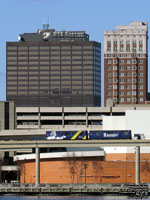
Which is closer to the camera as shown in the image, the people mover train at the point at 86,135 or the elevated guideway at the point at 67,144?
the elevated guideway at the point at 67,144

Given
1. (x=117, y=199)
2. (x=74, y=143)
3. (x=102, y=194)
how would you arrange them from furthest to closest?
1. (x=74, y=143)
2. (x=102, y=194)
3. (x=117, y=199)

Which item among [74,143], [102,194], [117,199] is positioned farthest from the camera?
[74,143]

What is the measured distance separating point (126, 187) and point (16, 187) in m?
21.2

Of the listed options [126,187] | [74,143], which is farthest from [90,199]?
[74,143]

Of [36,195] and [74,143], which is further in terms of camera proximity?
[74,143]

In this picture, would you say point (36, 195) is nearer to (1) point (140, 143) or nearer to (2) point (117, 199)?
(2) point (117, 199)

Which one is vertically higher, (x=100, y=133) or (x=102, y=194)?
(x=100, y=133)

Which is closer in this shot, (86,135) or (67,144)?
(67,144)

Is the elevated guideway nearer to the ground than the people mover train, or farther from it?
nearer to the ground

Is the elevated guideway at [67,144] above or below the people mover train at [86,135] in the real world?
below

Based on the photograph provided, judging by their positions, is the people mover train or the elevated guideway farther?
the people mover train

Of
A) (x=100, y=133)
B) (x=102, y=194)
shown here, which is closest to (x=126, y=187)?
(x=102, y=194)

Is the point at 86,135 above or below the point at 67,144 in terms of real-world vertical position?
above

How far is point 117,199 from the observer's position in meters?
149
